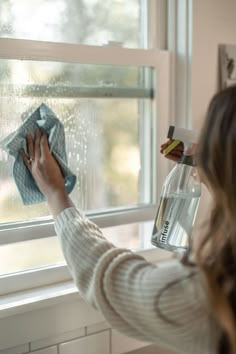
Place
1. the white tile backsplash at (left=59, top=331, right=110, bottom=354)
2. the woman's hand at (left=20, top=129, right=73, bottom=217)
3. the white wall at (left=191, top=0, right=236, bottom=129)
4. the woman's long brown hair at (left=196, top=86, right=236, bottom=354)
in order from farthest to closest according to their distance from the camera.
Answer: the white wall at (left=191, top=0, right=236, bottom=129) < the white tile backsplash at (left=59, top=331, right=110, bottom=354) < the woman's hand at (left=20, top=129, right=73, bottom=217) < the woman's long brown hair at (left=196, top=86, right=236, bottom=354)

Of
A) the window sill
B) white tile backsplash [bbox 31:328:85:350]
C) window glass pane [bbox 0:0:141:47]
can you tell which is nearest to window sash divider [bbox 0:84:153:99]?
window glass pane [bbox 0:0:141:47]

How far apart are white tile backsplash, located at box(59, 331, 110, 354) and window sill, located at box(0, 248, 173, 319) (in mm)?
111

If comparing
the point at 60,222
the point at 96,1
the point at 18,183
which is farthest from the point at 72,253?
the point at 96,1

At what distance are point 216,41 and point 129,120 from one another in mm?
322

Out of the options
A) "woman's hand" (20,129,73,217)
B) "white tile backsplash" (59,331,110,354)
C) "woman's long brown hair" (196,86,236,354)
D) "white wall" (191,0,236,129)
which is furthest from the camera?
"white wall" (191,0,236,129)

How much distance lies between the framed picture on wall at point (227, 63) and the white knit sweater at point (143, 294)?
0.68m

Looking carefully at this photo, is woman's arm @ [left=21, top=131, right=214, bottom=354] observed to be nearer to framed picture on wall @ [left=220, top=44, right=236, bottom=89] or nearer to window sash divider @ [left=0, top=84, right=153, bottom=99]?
window sash divider @ [left=0, top=84, right=153, bottom=99]

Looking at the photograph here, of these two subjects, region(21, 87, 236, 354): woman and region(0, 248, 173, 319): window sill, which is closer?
region(21, 87, 236, 354): woman

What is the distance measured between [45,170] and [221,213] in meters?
0.40

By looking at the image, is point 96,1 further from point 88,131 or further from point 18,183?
point 18,183

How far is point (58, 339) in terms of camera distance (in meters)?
1.10

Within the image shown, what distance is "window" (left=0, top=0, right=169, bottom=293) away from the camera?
1.09m

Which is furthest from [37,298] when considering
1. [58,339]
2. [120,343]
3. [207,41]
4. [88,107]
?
[207,41]

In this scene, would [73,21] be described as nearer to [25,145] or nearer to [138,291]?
[25,145]
